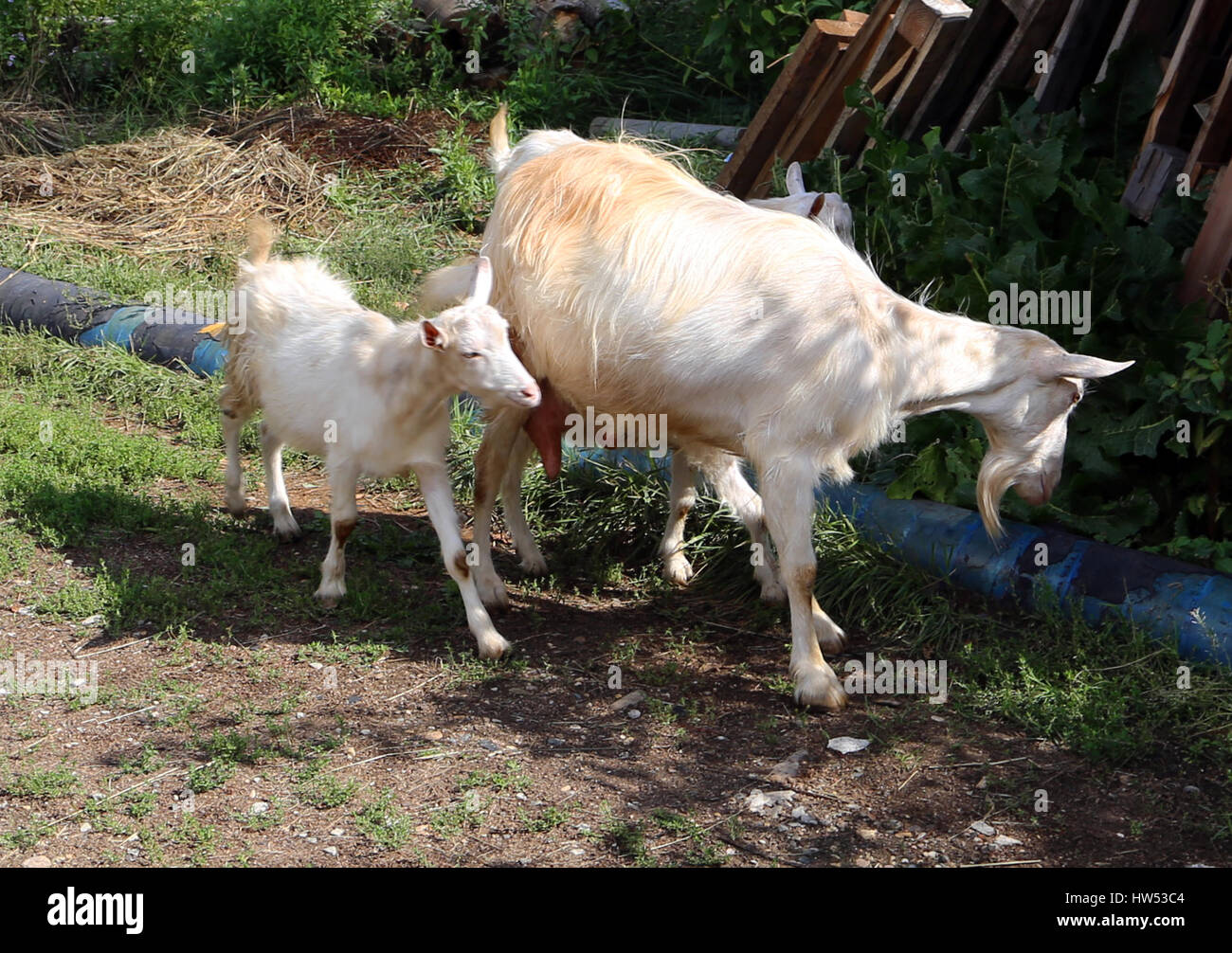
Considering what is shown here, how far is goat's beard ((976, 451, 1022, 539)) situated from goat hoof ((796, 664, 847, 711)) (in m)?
0.85

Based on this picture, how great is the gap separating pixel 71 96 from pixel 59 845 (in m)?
8.41

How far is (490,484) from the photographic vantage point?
5547 millimetres

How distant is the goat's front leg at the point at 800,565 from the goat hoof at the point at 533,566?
4.52ft

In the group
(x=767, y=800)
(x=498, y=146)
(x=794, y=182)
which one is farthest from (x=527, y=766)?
(x=794, y=182)

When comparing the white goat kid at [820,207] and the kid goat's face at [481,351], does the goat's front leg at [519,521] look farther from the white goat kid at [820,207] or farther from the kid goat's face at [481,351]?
the white goat kid at [820,207]

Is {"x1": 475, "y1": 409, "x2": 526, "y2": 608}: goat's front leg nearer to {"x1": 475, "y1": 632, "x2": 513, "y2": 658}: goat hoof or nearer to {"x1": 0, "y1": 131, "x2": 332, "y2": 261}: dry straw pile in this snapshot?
{"x1": 475, "y1": 632, "x2": 513, "y2": 658}: goat hoof

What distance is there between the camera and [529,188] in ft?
16.8

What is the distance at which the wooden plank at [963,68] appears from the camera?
700cm

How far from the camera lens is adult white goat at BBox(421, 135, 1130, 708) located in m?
4.55

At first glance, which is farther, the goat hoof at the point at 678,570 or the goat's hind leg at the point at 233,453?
the goat's hind leg at the point at 233,453

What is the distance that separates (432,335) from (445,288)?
884mm

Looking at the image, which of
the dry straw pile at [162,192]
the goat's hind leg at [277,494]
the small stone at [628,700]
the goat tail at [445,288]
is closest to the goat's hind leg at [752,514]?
the small stone at [628,700]

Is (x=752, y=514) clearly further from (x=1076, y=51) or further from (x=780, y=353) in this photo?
(x=1076, y=51)

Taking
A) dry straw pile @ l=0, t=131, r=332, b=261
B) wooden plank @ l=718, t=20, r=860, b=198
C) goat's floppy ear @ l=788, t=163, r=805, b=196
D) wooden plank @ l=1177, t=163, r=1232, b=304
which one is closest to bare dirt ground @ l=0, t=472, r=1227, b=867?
wooden plank @ l=1177, t=163, r=1232, b=304
